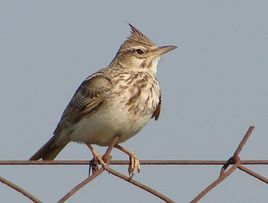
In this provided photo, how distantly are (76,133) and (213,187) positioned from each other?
4.50 meters

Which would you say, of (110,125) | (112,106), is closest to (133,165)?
(110,125)

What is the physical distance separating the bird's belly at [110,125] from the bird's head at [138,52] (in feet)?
4.13

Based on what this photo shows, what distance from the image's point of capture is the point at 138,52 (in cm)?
1019

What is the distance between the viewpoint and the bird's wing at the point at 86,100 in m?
8.95

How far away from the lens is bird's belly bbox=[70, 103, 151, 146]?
863 cm

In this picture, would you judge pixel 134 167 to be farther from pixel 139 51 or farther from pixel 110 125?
pixel 139 51

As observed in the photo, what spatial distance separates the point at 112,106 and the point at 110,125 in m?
0.23

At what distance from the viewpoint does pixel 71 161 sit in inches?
201

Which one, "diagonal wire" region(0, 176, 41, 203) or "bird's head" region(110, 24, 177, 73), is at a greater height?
"bird's head" region(110, 24, 177, 73)

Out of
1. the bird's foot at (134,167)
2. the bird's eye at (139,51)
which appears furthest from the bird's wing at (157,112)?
the bird's foot at (134,167)

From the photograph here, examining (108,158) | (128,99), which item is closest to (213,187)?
(108,158)

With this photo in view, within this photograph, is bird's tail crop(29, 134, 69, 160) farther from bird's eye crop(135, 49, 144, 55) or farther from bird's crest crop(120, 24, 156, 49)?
bird's crest crop(120, 24, 156, 49)

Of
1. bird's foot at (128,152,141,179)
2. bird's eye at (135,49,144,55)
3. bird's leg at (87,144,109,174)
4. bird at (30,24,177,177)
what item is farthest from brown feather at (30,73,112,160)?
bird's foot at (128,152,141,179)

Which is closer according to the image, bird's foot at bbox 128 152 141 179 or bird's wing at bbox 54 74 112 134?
bird's foot at bbox 128 152 141 179
